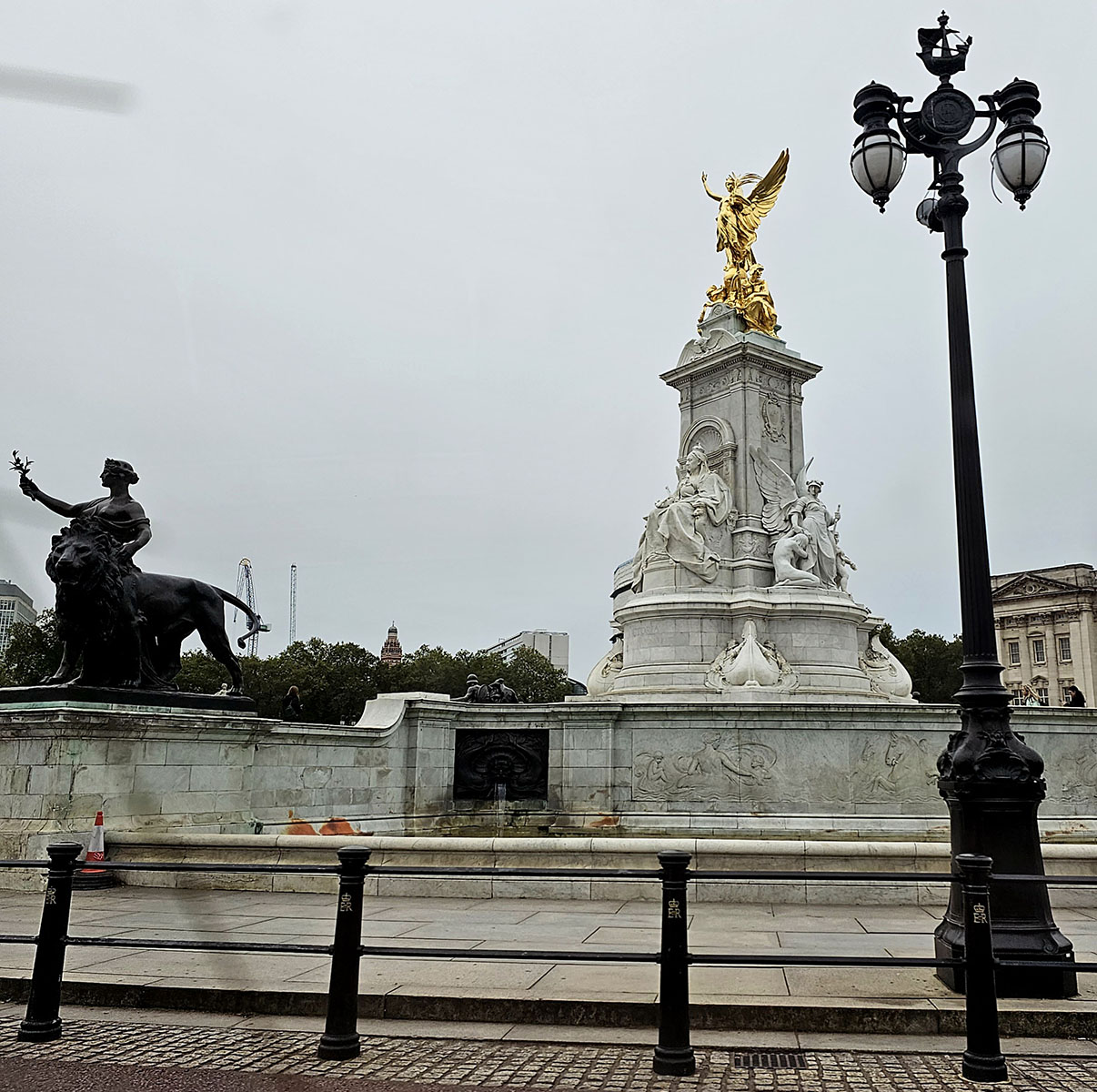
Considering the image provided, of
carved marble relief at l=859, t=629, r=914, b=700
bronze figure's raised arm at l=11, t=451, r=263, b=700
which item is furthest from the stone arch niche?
bronze figure's raised arm at l=11, t=451, r=263, b=700

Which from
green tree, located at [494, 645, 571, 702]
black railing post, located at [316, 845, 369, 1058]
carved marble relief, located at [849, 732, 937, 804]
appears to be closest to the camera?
black railing post, located at [316, 845, 369, 1058]

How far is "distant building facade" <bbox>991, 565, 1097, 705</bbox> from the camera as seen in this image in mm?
90312

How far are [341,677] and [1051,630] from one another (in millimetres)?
61748

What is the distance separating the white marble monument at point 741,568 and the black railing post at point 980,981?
57.1 ft

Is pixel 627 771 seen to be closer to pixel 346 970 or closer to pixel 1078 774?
pixel 1078 774

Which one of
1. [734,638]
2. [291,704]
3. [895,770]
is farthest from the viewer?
[291,704]

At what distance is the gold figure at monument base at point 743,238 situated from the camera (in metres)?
31.8

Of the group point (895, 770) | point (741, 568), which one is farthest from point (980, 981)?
point (741, 568)

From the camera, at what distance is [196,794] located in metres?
15.8

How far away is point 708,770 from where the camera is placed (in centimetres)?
2033

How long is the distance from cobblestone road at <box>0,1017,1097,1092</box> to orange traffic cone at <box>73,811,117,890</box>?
586cm

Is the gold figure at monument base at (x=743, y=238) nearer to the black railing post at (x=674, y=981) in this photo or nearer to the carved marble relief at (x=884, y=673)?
the carved marble relief at (x=884, y=673)

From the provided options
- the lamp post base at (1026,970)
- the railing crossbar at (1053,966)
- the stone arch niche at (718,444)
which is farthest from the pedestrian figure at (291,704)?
the railing crossbar at (1053,966)

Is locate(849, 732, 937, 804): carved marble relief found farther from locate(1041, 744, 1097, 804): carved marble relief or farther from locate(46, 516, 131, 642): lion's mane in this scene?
locate(46, 516, 131, 642): lion's mane
